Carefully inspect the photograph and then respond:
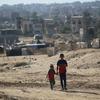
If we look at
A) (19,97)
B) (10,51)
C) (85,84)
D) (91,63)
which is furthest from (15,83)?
(10,51)

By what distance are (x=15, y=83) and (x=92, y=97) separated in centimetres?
640

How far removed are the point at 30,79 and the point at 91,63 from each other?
6057 mm

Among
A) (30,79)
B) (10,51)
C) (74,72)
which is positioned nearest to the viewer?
(30,79)

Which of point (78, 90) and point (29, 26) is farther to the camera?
point (29, 26)

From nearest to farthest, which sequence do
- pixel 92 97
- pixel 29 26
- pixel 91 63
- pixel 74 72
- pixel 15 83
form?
pixel 92 97 → pixel 15 83 → pixel 74 72 → pixel 91 63 → pixel 29 26

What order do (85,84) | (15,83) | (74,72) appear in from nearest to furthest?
(85,84) → (15,83) → (74,72)

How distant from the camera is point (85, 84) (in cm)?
2061

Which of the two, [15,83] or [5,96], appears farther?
[15,83]

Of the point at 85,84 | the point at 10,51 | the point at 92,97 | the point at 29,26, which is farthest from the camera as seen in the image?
the point at 29,26

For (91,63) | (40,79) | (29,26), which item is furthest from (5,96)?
(29,26)

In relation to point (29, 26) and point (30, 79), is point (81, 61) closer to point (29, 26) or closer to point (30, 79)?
point (30, 79)

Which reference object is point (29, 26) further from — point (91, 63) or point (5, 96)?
point (5, 96)

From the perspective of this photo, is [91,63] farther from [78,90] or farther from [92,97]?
[92,97]

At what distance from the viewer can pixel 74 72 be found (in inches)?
1029
